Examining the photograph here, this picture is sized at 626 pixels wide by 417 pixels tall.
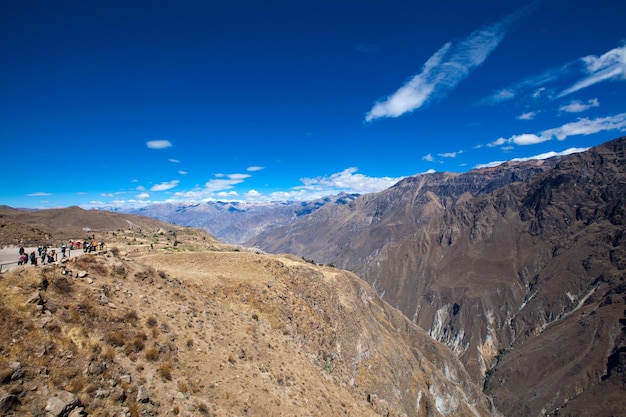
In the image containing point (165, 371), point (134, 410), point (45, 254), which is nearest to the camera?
point (134, 410)

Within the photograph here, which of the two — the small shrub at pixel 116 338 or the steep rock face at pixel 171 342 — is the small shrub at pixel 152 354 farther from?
the small shrub at pixel 116 338

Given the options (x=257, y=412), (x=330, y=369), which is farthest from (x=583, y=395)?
(x=257, y=412)

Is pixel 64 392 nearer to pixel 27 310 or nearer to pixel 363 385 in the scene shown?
pixel 27 310

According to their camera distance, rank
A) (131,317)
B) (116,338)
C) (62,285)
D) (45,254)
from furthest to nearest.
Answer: (45,254) < (131,317) < (62,285) < (116,338)

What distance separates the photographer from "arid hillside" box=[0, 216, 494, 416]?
39.0 feet

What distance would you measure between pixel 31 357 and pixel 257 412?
12.0m

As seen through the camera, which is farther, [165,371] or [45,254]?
[45,254]

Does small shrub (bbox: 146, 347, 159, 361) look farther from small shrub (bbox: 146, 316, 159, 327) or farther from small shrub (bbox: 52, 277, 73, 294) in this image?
small shrub (bbox: 52, 277, 73, 294)

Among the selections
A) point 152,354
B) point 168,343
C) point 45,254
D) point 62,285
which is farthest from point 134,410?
point 45,254

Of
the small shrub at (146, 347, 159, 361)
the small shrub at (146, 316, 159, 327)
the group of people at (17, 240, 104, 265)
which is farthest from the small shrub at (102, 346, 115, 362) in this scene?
the group of people at (17, 240, 104, 265)

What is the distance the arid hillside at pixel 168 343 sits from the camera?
1189 centimetres

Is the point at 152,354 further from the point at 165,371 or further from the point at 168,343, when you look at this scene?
the point at 168,343

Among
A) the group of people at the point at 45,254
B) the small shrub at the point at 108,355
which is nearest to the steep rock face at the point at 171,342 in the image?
the small shrub at the point at 108,355

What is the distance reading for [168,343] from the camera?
18469mm
